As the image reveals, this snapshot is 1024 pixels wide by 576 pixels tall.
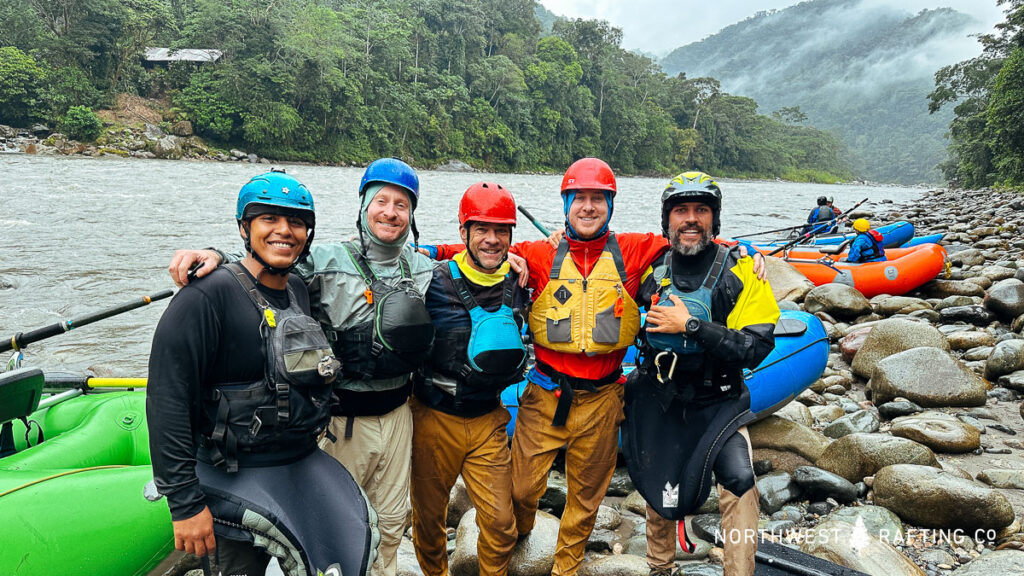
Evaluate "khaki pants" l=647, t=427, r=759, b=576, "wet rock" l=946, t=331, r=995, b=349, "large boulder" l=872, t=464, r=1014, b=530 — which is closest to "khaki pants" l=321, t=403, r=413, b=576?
"khaki pants" l=647, t=427, r=759, b=576

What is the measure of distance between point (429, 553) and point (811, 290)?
29.2ft

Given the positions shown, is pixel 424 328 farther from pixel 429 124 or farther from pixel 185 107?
pixel 429 124

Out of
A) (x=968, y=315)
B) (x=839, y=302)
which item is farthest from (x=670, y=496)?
(x=839, y=302)

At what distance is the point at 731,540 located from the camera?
2594 mm

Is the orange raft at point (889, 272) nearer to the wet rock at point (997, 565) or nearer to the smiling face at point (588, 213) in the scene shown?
the wet rock at point (997, 565)

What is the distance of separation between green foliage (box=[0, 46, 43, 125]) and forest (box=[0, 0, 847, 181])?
84 mm

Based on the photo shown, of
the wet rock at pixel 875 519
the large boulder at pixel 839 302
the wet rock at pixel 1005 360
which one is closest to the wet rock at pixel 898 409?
the wet rock at pixel 1005 360

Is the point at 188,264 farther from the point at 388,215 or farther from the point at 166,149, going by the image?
the point at 166,149

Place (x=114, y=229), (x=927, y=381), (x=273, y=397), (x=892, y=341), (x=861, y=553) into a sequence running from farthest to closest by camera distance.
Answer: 1. (x=114, y=229)
2. (x=892, y=341)
3. (x=927, y=381)
4. (x=861, y=553)
5. (x=273, y=397)

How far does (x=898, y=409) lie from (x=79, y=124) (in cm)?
4244

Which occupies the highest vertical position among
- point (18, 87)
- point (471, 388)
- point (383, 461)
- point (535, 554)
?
point (18, 87)

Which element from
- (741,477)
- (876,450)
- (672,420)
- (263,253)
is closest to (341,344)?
(263,253)

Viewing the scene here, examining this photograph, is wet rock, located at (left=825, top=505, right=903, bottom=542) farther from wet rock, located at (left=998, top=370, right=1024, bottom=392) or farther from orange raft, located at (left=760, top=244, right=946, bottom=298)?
orange raft, located at (left=760, top=244, right=946, bottom=298)

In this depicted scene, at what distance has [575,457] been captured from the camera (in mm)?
3004
